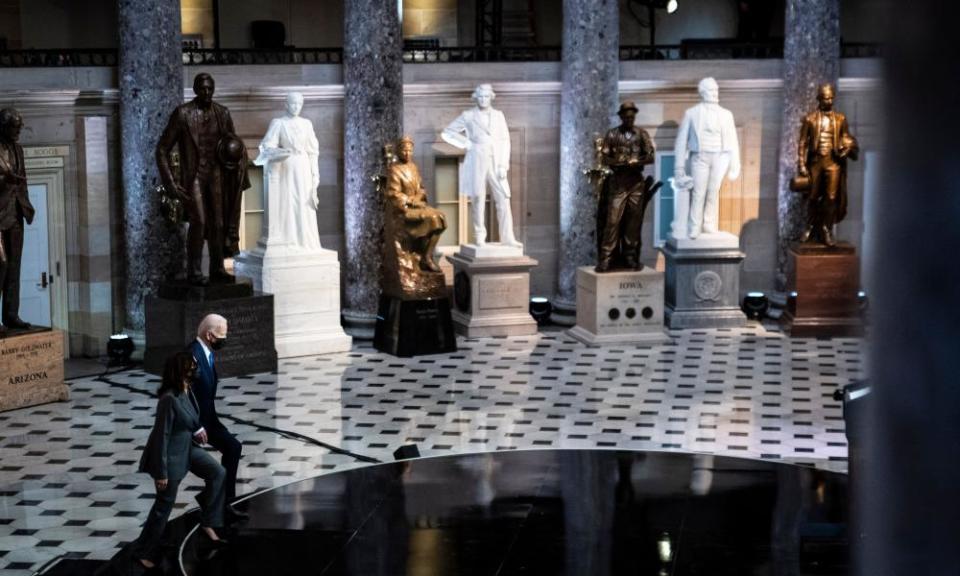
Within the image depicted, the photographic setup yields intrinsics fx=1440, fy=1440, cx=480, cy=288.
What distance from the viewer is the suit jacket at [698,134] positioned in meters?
17.6

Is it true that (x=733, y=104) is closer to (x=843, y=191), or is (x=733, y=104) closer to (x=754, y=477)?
(x=843, y=191)

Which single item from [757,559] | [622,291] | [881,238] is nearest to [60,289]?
[622,291]

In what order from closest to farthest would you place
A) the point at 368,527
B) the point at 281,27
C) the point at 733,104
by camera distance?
the point at 368,527 < the point at 733,104 < the point at 281,27

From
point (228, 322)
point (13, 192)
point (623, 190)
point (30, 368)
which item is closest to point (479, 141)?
point (623, 190)

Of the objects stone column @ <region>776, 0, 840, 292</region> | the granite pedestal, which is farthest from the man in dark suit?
stone column @ <region>776, 0, 840, 292</region>

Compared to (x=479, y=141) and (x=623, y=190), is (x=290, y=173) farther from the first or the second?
(x=623, y=190)

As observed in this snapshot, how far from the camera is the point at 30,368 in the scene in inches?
540

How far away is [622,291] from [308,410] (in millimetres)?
4777

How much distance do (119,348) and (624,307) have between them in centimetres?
581

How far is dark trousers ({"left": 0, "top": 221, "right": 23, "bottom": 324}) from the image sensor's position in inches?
539

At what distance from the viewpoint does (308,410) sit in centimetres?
1366

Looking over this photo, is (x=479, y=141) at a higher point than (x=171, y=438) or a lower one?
higher

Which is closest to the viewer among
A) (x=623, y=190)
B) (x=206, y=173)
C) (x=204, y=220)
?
(x=206, y=173)

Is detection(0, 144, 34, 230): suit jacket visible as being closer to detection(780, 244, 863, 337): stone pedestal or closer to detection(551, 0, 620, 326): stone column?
detection(551, 0, 620, 326): stone column
